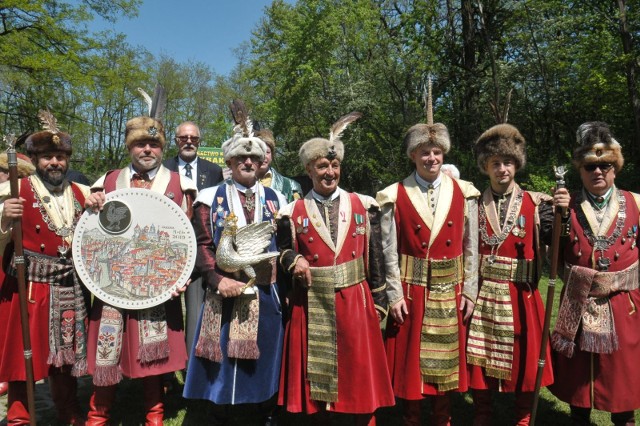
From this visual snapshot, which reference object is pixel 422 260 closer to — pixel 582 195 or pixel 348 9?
pixel 582 195

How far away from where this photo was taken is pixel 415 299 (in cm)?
348

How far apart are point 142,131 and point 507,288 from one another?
275 centimetres

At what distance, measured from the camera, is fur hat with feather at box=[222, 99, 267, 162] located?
136 inches

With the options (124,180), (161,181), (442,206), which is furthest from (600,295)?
(124,180)

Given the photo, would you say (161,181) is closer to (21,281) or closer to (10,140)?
(10,140)

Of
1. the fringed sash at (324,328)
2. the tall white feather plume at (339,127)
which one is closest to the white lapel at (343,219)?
the fringed sash at (324,328)

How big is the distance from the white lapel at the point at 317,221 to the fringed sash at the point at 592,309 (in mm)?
1706

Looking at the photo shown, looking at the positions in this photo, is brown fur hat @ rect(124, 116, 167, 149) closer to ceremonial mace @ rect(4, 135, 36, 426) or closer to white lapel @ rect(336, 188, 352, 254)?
ceremonial mace @ rect(4, 135, 36, 426)

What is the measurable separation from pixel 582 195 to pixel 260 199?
7.53ft

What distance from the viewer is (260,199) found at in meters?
3.61

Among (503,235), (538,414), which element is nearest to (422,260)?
(503,235)

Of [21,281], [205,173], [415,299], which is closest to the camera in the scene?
[21,281]

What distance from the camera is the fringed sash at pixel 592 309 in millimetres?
3455

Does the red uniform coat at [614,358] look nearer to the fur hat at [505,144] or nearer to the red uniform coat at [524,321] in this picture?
the red uniform coat at [524,321]
